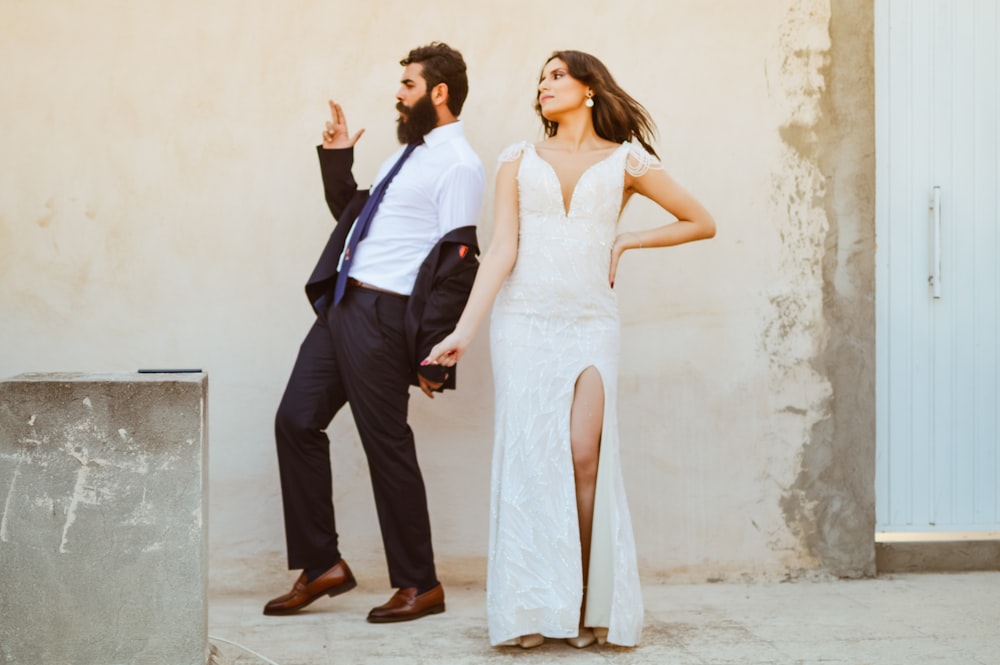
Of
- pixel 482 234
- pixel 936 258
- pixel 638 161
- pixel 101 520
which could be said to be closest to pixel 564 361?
pixel 638 161

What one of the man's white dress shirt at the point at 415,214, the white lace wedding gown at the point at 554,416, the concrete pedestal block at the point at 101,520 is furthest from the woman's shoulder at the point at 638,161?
the concrete pedestal block at the point at 101,520


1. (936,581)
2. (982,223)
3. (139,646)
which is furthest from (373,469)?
(982,223)

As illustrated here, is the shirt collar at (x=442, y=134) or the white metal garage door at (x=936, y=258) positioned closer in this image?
the shirt collar at (x=442, y=134)

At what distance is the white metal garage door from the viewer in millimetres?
5527

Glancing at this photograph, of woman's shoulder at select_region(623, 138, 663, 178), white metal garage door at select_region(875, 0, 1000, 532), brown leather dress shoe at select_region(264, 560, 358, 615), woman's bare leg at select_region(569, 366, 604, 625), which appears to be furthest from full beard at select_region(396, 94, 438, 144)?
white metal garage door at select_region(875, 0, 1000, 532)

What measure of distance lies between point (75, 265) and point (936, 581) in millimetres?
3772

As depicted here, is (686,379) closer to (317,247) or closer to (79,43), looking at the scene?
(317,247)

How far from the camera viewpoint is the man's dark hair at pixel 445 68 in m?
4.82

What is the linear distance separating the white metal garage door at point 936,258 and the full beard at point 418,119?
78.8 inches

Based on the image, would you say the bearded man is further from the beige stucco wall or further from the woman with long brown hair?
Result: the beige stucco wall

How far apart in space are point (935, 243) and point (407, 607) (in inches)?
108

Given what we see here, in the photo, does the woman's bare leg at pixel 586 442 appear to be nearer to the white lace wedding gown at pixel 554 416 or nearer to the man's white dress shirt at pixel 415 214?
the white lace wedding gown at pixel 554 416

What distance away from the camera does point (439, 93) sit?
191 inches

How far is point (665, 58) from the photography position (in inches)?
212
